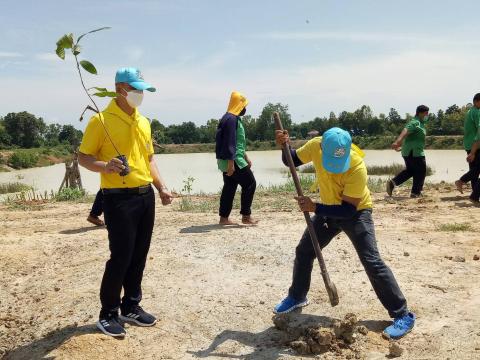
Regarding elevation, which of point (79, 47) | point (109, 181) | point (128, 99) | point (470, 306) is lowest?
point (470, 306)

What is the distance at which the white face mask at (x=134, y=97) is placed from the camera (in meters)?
3.75

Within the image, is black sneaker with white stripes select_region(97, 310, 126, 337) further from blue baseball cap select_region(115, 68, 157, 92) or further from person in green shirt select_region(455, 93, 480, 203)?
person in green shirt select_region(455, 93, 480, 203)

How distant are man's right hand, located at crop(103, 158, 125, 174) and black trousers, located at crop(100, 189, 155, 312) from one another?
242 millimetres

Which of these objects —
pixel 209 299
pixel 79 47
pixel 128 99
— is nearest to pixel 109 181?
pixel 128 99

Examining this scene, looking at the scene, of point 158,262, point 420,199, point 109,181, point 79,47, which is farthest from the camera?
point 420,199

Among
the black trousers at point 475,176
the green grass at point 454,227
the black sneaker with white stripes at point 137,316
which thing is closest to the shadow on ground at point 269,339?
the black sneaker with white stripes at point 137,316

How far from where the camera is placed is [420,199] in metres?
9.87

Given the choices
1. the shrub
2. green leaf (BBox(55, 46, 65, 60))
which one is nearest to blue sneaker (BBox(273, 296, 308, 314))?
green leaf (BBox(55, 46, 65, 60))

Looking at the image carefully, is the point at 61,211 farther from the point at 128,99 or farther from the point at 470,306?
the point at 470,306

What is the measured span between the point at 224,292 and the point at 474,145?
6114 millimetres

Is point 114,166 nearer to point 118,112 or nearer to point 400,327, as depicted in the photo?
point 118,112

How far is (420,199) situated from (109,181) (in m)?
7.42

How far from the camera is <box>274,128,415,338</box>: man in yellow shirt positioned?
366cm

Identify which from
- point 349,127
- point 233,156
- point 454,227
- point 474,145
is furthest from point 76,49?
point 349,127
